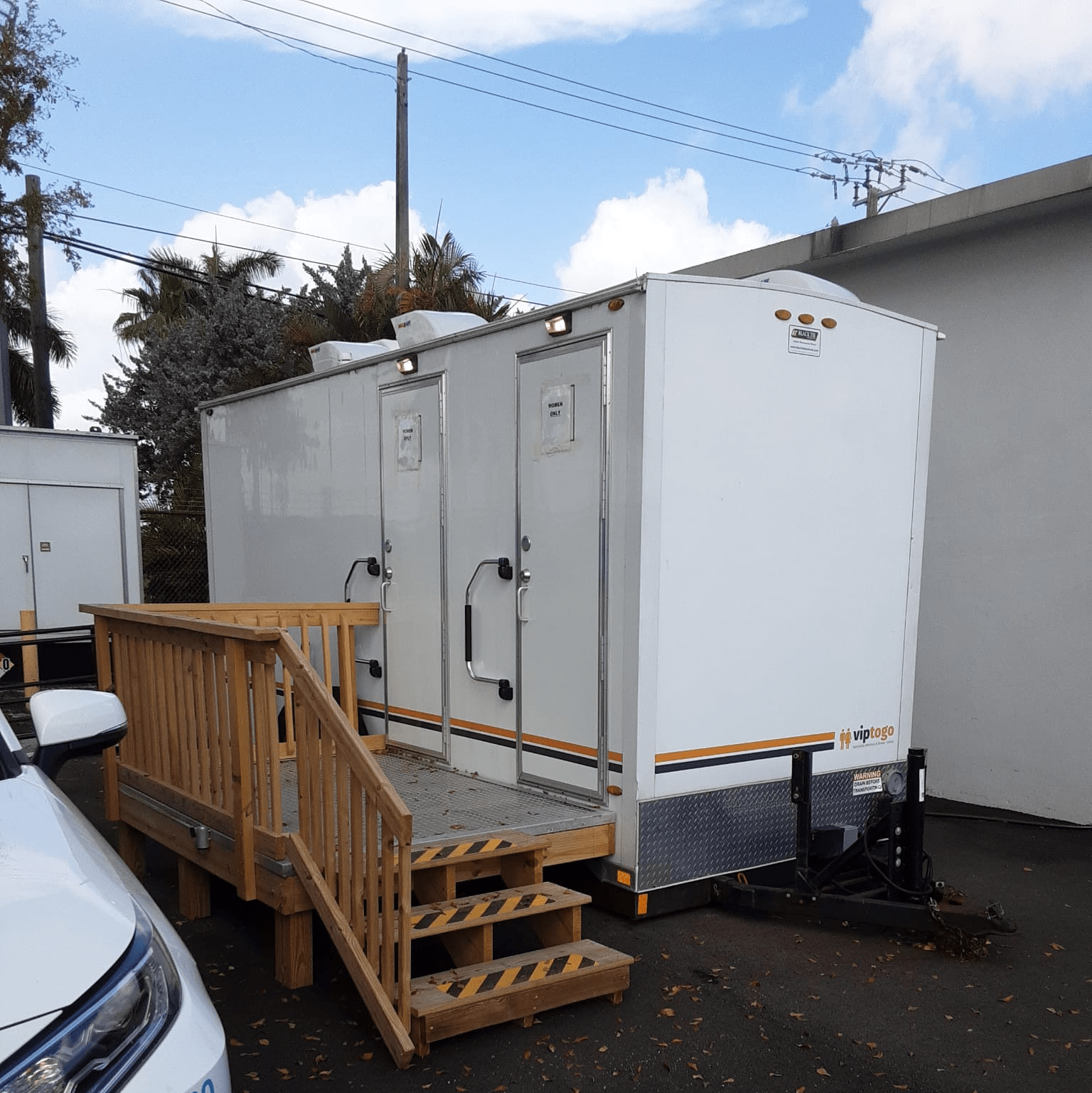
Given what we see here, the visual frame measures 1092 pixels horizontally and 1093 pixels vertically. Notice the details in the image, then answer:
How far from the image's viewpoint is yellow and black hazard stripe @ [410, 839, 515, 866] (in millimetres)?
4145

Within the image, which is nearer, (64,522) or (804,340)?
(804,340)

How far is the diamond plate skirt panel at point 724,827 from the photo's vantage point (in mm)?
4605

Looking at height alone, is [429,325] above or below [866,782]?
above

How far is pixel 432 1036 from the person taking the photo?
3484 millimetres

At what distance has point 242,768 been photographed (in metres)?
4.30

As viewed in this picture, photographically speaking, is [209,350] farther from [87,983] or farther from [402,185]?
[87,983]

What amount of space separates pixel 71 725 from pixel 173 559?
1391 centimetres

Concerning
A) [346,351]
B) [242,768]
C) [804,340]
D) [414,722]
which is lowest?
[414,722]

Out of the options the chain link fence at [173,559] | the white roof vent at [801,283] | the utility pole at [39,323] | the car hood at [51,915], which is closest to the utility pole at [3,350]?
the utility pole at [39,323]

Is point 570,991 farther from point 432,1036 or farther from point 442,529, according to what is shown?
point 442,529

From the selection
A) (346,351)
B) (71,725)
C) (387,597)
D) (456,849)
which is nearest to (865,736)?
(456,849)

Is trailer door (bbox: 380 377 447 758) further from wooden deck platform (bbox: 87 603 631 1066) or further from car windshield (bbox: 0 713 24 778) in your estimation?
car windshield (bbox: 0 713 24 778)

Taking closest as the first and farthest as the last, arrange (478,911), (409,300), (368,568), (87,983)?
(87,983)
(478,911)
(368,568)
(409,300)

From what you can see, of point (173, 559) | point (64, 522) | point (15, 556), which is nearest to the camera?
point (15, 556)
